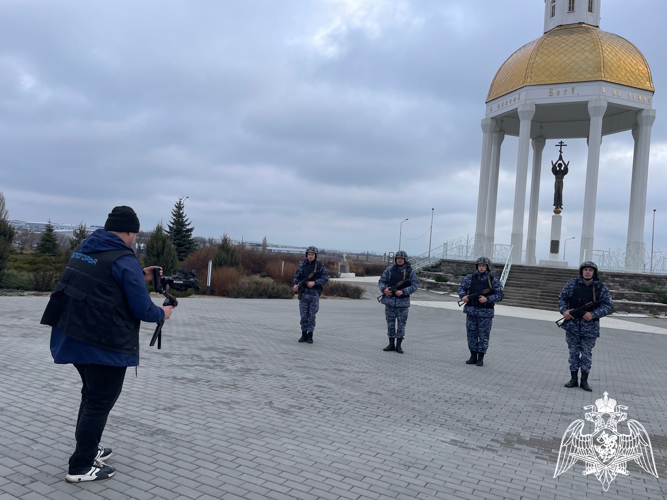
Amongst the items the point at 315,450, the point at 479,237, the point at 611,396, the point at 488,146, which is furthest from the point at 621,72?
the point at 315,450

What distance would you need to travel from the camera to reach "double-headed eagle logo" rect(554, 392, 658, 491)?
4205 millimetres

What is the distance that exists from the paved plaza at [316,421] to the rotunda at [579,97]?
19582 millimetres

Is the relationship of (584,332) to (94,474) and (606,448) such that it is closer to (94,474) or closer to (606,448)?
(606,448)

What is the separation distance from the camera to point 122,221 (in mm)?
3564

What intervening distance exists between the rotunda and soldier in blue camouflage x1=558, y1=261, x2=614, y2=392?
21432 mm

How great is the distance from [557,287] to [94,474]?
24564 millimetres

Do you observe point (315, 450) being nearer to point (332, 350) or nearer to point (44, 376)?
point (44, 376)

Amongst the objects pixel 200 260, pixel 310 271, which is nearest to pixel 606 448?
pixel 310 271

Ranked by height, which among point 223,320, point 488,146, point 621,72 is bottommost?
point 223,320

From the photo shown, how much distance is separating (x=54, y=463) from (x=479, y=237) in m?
29.2

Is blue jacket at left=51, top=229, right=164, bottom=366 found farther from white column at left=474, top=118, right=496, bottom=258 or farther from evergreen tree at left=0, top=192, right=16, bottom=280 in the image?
white column at left=474, top=118, right=496, bottom=258

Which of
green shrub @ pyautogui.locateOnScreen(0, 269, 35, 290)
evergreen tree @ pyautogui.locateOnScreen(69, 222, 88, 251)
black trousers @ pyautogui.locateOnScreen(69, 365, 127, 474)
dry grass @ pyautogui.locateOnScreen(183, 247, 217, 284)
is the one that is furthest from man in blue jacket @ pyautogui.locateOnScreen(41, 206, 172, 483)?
evergreen tree @ pyautogui.locateOnScreen(69, 222, 88, 251)

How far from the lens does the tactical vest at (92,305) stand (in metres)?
3.29

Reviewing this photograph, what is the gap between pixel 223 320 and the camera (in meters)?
12.8
